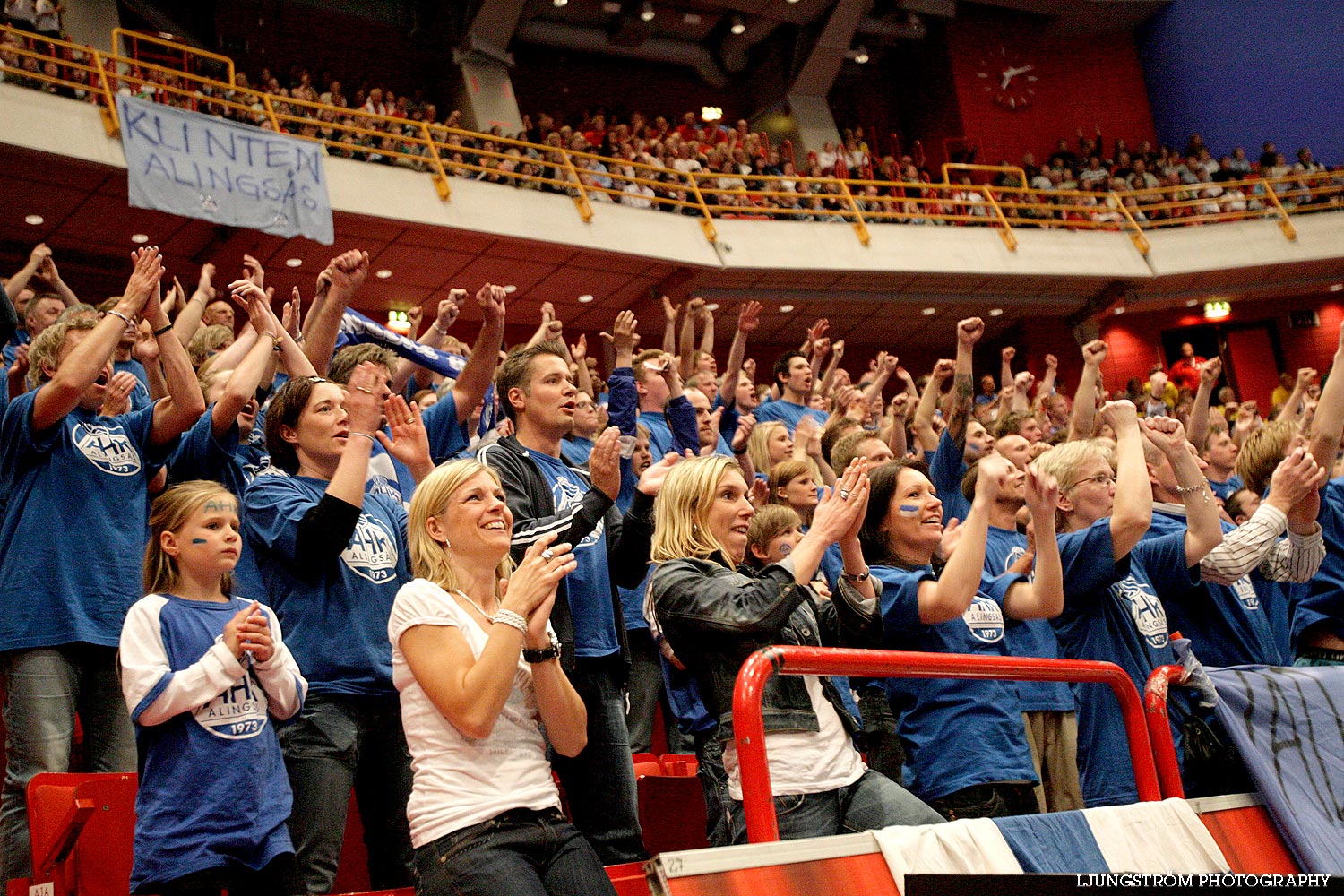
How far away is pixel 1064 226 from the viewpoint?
48.0ft

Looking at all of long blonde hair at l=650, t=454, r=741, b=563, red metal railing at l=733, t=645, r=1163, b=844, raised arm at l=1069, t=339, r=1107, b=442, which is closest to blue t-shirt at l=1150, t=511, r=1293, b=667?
red metal railing at l=733, t=645, r=1163, b=844

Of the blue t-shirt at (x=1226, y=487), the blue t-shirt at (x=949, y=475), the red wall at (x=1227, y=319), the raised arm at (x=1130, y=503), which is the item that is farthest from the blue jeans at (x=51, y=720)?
the red wall at (x=1227, y=319)

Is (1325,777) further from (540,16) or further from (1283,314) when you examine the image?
(1283,314)

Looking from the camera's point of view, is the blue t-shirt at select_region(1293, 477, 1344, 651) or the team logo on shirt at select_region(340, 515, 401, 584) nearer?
the team logo on shirt at select_region(340, 515, 401, 584)

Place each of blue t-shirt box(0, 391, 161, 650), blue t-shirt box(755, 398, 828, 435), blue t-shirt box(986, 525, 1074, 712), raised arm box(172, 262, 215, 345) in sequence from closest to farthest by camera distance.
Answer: blue t-shirt box(0, 391, 161, 650) → blue t-shirt box(986, 525, 1074, 712) → raised arm box(172, 262, 215, 345) → blue t-shirt box(755, 398, 828, 435)

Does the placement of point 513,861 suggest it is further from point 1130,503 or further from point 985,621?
point 1130,503

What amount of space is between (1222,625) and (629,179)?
9.41 meters

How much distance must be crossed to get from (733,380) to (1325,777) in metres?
4.10

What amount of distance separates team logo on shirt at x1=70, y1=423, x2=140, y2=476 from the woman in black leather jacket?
1.58 meters

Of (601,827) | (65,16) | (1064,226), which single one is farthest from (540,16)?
(601,827)

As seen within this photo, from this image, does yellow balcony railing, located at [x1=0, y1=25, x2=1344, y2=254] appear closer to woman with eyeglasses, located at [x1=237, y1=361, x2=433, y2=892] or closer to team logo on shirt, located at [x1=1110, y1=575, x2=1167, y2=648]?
woman with eyeglasses, located at [x1=237, y1=361, x2=433, y2=892]

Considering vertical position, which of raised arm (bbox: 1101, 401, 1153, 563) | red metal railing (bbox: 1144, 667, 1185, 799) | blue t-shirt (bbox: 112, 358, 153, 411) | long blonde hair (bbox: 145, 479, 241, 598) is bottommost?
red metal railing (bbox: 1144, 667, 1185, 799)

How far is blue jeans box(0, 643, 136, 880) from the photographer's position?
99.2 inches

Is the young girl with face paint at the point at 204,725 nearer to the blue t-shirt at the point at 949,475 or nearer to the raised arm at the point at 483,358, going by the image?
the raised arm at the point at 483,358
